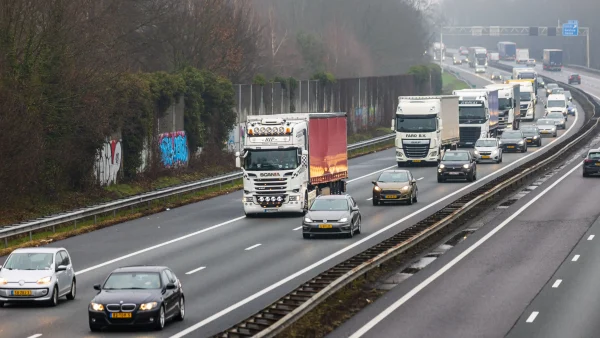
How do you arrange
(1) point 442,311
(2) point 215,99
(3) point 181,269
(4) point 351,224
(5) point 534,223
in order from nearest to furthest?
(1) point 442,311 → (3) point 181,269 → (4) point 351,224 → (5) point 534,223 → (2) point 215,99

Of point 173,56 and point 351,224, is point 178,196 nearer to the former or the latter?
point 351,224

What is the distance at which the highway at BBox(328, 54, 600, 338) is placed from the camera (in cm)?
2497

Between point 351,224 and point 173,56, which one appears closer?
point 351,224

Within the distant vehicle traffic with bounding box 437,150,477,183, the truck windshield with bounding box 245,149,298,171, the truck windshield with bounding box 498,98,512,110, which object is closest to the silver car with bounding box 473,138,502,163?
the distant vehicle traffic with bounding box 437,150,477,183

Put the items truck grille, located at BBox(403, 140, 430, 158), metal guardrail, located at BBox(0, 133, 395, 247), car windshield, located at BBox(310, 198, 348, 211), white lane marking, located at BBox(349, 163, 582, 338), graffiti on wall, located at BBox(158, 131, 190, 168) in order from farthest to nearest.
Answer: truck grille, located at BBox(403, 140, 430, 158)
graffiti on wall, located at BBox(158, 131, 190, 168)
car windshield, located at BBox(310, 198, 348, 211)
metal guardrail, located at BBox(0, 133, 395, 247)
white lane marking, located at BBox(349, 163, 582, 338)

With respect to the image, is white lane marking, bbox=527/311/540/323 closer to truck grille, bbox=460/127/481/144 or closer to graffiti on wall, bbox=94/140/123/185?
graffiti on wall, bbox=94/140/123/185

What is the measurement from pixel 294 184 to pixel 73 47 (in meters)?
12.4

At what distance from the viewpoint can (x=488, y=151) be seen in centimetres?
7606

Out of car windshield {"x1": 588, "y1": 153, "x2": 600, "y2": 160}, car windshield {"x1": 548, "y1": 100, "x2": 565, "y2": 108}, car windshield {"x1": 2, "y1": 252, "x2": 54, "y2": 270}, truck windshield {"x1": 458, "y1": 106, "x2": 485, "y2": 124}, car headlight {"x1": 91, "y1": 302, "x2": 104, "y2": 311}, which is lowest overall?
car windshield {"x1": 588, "y1": 153, "x2": 600, "y2": 160}

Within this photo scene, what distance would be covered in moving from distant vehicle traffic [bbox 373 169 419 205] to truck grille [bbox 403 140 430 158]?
19109mm

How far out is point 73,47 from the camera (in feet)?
172

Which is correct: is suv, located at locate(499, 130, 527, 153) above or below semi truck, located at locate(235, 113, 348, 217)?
below

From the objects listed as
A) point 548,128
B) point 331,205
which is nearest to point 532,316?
point 331,205

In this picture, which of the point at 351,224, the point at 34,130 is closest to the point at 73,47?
the point at 34,130
